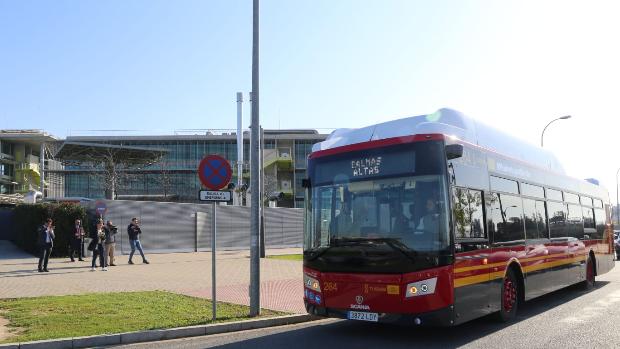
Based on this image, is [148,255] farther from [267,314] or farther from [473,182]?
[473,182]

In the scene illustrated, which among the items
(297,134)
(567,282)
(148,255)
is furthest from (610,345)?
(297,134)

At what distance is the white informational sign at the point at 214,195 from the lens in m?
9.67

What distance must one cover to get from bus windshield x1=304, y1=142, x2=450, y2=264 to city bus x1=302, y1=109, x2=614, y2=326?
1 cm

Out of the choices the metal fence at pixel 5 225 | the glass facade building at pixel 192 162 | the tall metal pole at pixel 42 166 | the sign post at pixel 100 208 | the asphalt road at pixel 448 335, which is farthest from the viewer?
the glass facade building at pixel 192 162

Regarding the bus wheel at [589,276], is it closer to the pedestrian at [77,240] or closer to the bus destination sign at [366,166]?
the bus destination sign at [366,166]

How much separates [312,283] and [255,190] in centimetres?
288

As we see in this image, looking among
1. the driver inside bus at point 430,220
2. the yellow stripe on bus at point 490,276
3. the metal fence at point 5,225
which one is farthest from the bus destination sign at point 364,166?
the metal fence at point 5,225

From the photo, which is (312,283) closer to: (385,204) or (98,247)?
(385,204)

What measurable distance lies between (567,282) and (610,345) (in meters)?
4.92

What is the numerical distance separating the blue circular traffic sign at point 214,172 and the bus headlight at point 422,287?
3.94 metres

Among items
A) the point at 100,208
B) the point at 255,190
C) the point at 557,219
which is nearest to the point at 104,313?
the point at 255,190

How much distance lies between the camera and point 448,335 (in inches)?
326

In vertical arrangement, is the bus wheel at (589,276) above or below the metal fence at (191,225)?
below

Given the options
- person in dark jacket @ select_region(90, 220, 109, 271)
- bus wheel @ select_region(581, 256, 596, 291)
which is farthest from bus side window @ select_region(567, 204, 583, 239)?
person in dark jacket @ select_region(90, 220, 109, 271)
